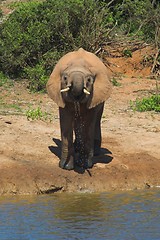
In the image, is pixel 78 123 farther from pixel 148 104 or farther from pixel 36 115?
pixel 148 104

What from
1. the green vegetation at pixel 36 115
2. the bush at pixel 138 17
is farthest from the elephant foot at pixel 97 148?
the bush at pixel 138 17

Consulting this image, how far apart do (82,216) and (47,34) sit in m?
7.64

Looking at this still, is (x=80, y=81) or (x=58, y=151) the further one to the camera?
(x=58, y=151)

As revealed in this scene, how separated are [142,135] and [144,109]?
170 cm

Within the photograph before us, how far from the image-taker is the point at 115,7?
18.6 metres

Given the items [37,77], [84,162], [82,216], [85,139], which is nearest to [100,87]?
[85,139]

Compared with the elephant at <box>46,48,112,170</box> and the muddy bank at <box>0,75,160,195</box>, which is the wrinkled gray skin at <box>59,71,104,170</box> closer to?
the elephant at <box>46,48,112,170</box>

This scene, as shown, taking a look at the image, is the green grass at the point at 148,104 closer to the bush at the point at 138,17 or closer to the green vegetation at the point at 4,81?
the green vegetation at the point at 4,81

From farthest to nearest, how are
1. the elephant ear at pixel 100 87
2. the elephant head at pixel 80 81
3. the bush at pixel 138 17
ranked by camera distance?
1. the bush at pixel 138 17
2. the elephant ear at pixel 100 87
3. the elephant head at pixel 80 81

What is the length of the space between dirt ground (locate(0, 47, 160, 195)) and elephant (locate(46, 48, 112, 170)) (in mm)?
273

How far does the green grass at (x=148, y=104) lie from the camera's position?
1372cm

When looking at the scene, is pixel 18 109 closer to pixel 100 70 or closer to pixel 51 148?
pixel 51 148

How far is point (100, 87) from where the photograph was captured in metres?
9.98

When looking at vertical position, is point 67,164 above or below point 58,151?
above
